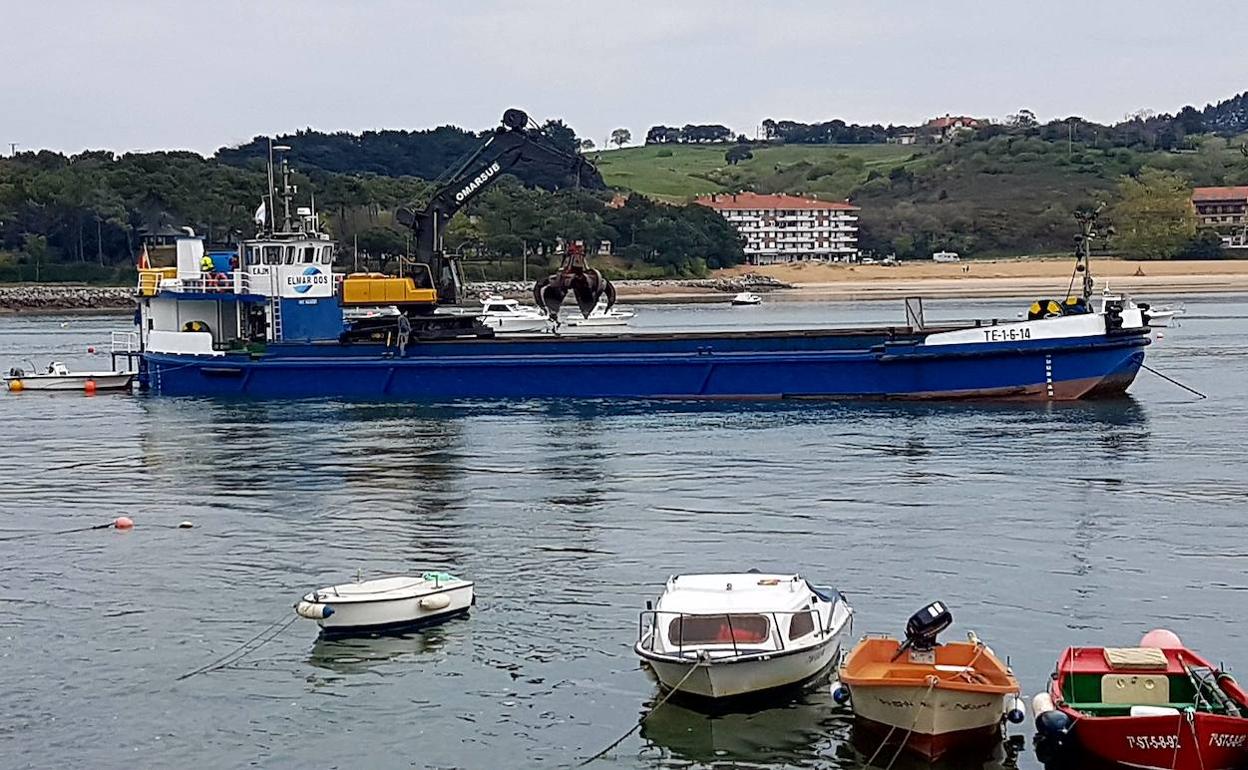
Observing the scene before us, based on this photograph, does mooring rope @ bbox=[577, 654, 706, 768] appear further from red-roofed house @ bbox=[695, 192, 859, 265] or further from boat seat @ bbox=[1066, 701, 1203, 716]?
red-roofed house @ bbox=[695, 192, 859, 265]

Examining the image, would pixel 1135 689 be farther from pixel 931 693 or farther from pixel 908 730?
pixel 908 730

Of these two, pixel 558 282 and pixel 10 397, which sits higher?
pixel 558 282

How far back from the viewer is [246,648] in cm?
1886

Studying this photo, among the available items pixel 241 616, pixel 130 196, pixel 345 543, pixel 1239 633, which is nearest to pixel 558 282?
pixel 345 543

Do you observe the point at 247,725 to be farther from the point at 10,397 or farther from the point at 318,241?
the point at 10,397

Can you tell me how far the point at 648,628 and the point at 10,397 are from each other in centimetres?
3948

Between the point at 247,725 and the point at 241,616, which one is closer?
the point at 247,725

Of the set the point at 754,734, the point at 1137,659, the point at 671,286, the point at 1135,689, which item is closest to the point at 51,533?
the point at 754,734

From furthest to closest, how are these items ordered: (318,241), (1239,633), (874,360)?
(318,241) → (874,360) → (1239,633)

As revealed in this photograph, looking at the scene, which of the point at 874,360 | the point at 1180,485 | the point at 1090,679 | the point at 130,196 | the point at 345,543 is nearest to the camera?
the point at 1090,679

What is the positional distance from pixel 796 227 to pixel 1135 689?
158m

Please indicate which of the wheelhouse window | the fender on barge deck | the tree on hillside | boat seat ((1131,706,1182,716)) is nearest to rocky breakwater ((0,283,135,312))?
the fender on barge deck

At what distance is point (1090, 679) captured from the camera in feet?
47.8

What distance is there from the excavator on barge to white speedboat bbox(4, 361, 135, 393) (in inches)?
326
